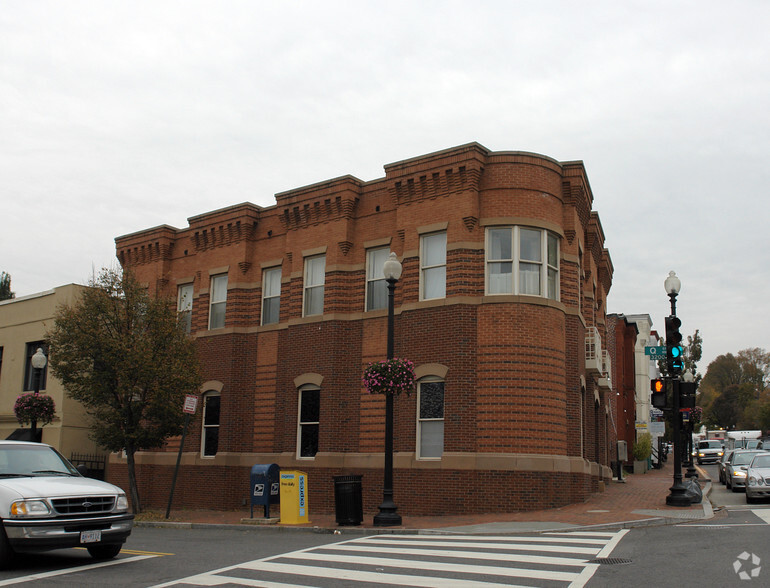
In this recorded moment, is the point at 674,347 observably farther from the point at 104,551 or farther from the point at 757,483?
the point at 104,551

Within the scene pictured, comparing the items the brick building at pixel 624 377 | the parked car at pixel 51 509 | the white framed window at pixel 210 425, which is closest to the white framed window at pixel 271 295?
the white framed window at pixel 210 425

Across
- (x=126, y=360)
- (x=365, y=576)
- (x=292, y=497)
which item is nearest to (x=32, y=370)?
(x=126, y=360)

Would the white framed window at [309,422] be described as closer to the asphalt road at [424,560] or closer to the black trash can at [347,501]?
the black trash can at [347,501]

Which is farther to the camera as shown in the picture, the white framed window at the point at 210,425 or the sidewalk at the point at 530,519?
the white framed window at the point at 210,425

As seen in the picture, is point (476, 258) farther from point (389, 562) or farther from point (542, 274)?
point (389, 562)

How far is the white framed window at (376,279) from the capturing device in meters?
21.8

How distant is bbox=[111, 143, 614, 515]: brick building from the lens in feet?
60.9

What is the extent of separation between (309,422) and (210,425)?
169 inches

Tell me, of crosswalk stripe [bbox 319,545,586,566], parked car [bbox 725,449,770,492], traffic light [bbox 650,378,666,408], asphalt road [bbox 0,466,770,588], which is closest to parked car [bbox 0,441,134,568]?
asphalt road [bbox 0,466,770,588]

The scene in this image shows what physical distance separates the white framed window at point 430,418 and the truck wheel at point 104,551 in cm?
959

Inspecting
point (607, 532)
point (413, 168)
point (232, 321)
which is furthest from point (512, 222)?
point (232, 321)

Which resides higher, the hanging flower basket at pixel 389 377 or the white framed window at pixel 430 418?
the hanging flower basket at pixel 389 377

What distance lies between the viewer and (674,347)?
59.7 feet

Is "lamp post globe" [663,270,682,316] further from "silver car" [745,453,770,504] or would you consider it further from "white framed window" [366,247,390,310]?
"white framed window" [366,247,390,310]
